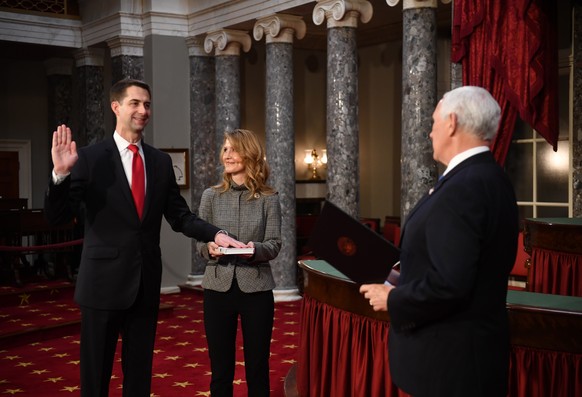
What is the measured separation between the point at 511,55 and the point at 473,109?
4.50 meters

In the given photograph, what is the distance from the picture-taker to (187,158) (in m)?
10.8

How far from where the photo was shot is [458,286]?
219cm

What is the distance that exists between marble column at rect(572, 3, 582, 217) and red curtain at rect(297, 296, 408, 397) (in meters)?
4.57

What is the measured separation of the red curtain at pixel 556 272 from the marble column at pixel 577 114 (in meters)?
1.93

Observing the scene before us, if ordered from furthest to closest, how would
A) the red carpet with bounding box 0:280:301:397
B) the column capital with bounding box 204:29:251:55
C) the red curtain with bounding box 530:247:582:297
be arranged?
the column capital with bounding box 204:29:251:55, the red curtain with bounding box 530:247:582:297, the red carpet with bounding box 0:280:301:397

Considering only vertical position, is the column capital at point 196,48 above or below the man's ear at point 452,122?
above

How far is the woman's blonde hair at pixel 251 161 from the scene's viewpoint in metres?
3.85

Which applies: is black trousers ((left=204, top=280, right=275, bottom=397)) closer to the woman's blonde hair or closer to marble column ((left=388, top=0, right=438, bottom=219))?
the woman's blonde hair

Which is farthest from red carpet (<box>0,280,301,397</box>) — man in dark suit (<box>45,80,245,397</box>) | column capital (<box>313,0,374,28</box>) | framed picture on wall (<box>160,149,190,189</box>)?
column capital (<box>313,0,374,28</box>)

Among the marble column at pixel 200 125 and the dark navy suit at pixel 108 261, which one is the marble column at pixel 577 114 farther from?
the dark navy suit at pixel 108 261

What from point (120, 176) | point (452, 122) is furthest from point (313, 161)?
point (452, 122)

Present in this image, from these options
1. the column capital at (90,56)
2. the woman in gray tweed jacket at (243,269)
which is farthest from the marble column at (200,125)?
the woman in gray tweed jacket at (243,269)

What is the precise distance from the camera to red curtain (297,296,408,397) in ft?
13.0

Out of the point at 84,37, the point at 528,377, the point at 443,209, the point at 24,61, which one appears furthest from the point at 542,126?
the point at 24,61
